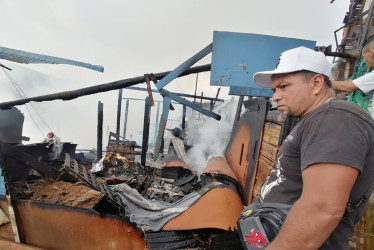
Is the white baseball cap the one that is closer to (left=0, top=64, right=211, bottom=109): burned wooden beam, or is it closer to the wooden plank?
(left=0, top=64, right=211, bottom=109): burned wooden beam

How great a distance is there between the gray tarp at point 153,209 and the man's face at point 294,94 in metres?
2.02

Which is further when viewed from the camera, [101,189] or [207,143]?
[207,143]

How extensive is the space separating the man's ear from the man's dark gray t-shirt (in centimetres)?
19

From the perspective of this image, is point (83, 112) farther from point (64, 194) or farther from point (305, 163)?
point (305, 163)

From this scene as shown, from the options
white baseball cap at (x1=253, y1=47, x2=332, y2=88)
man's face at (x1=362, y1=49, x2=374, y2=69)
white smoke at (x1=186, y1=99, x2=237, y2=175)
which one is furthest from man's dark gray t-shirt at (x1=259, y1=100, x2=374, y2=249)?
white smoke at (x1=186, y1=99, x2=237, y2=175)

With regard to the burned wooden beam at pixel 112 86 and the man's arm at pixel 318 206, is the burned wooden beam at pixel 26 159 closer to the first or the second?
the burned wooden beam at pixel 112 86

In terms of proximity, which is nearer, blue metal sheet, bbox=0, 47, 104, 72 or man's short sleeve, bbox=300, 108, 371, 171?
man's short sleeve, bbox=300, 108, 371, 171

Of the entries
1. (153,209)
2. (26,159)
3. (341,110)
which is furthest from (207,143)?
(341,110)

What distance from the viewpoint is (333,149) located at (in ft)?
3.38

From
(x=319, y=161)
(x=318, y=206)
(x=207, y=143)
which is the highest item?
(x=319, y=161)

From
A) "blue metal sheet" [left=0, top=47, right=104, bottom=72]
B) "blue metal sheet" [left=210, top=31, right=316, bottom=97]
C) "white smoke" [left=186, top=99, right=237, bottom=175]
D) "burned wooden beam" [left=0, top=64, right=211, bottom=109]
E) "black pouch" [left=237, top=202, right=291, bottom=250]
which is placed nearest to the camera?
"black pouch" [left=237, top=202, right=291, bottom=250]

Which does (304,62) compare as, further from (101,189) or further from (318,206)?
(101,189)

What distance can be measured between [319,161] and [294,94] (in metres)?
0.52

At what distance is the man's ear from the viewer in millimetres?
1355
